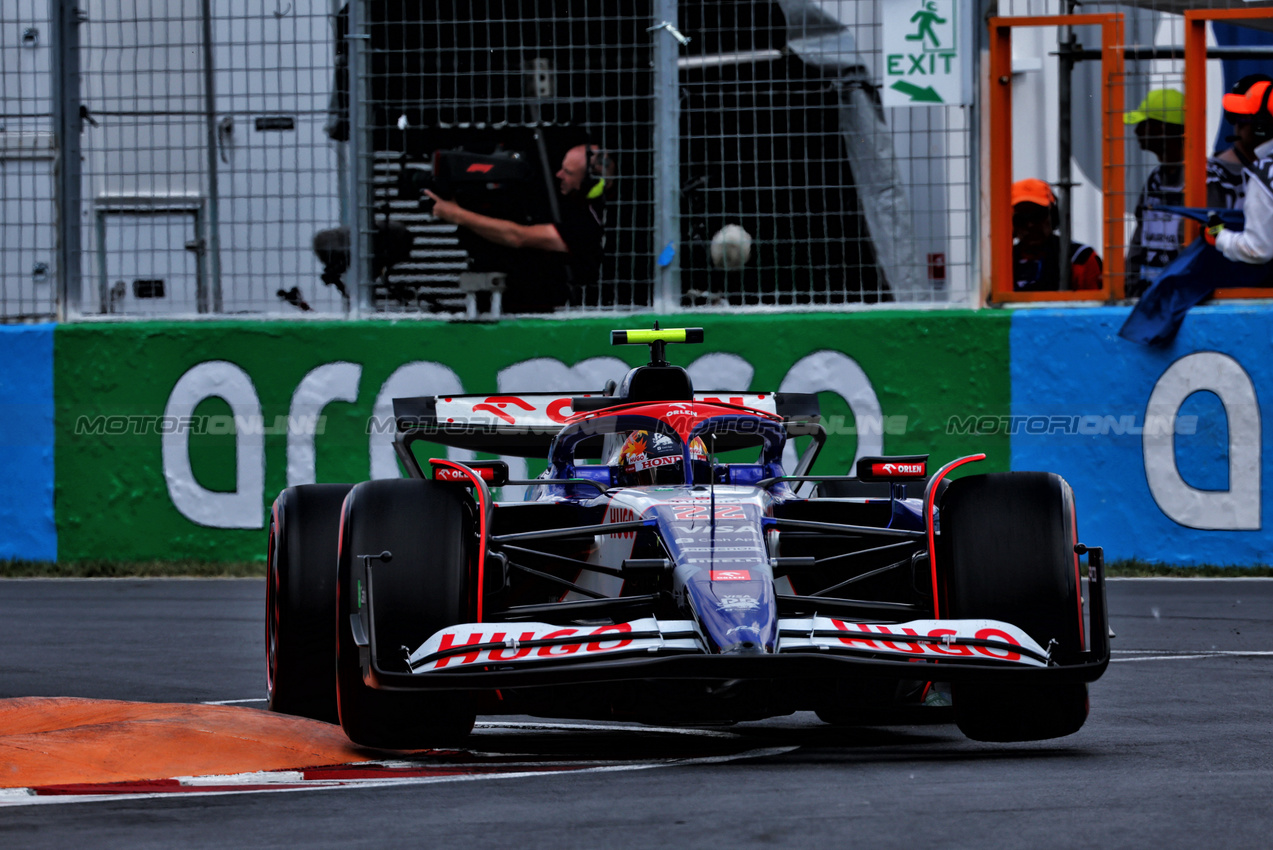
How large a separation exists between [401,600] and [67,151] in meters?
7.77

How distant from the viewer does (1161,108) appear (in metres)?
11.5

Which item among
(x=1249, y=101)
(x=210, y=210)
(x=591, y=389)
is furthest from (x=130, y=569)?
(x=1249, y=101)

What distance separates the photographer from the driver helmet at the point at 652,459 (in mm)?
6406

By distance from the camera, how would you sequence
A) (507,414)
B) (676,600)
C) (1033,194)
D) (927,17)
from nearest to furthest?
(676,600), (507,414), (927,17), (1033,194)

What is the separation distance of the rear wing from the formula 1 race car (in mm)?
509

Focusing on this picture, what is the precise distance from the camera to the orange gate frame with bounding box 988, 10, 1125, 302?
1148 centimetres

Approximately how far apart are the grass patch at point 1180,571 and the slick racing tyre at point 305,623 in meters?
6.41

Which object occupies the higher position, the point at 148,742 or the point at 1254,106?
the point at 1254,106

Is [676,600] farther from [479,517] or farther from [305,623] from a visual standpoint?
[305,623]

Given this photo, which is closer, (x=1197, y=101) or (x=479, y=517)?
(x=479, y=517)

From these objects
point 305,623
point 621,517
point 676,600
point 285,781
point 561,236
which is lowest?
point 285,781

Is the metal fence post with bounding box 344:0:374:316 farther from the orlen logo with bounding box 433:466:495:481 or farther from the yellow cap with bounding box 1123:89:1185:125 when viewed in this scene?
the orlen logo with bounding box 433:466:495:481

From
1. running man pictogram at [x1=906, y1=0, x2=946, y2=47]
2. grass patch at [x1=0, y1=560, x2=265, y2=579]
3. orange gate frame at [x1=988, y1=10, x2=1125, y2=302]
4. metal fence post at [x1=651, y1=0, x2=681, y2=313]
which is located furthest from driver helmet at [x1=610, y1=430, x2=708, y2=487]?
running man pictogram at [x1=906, y1=0, x2=946, y2=47]

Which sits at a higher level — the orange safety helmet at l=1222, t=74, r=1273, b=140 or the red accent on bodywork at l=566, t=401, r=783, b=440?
the orange safety helmet at l=1222, t=74, r=1273, b=140
